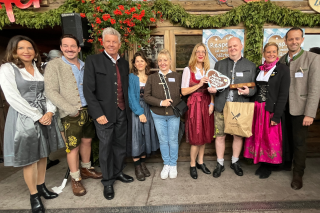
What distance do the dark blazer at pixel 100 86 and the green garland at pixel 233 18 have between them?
4.18 feet

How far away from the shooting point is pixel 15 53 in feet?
6.77

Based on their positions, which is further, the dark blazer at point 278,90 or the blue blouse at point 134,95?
the blue blouse at point 134,95

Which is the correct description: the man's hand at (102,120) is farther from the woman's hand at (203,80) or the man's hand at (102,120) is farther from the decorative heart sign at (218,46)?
the decorative heart sign at (218,46)

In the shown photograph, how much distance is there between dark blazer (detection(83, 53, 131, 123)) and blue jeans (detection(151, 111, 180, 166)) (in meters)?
0.66

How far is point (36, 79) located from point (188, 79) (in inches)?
76.6

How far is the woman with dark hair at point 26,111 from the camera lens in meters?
1.99

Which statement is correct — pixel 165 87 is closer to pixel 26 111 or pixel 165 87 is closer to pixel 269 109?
pixel 269 109

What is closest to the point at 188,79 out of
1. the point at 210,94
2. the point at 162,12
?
the point at 210,94

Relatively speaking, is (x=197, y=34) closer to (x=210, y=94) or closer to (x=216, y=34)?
(x=216, y=34)

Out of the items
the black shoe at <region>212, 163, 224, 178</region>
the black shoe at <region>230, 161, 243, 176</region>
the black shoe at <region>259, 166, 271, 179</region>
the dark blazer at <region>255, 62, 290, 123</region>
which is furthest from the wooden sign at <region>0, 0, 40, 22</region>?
the black shoe at <region>259, 166, 271, 179</region>

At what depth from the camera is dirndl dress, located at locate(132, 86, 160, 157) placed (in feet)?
9.02

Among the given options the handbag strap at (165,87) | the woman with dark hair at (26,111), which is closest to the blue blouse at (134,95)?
the handbag strap at (165,87)

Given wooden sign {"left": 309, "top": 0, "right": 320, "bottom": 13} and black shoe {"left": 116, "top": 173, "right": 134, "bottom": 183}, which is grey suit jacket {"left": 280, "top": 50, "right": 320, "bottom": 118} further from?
black shoe {"left": 116, "top": 173, "right": 134, "bottom": 183}

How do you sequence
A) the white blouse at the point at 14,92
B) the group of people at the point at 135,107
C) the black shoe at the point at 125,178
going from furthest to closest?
the black shoe at the point at 125,178 → the group of people at the point at 135,107 → the white blouse at the point at 14,92
